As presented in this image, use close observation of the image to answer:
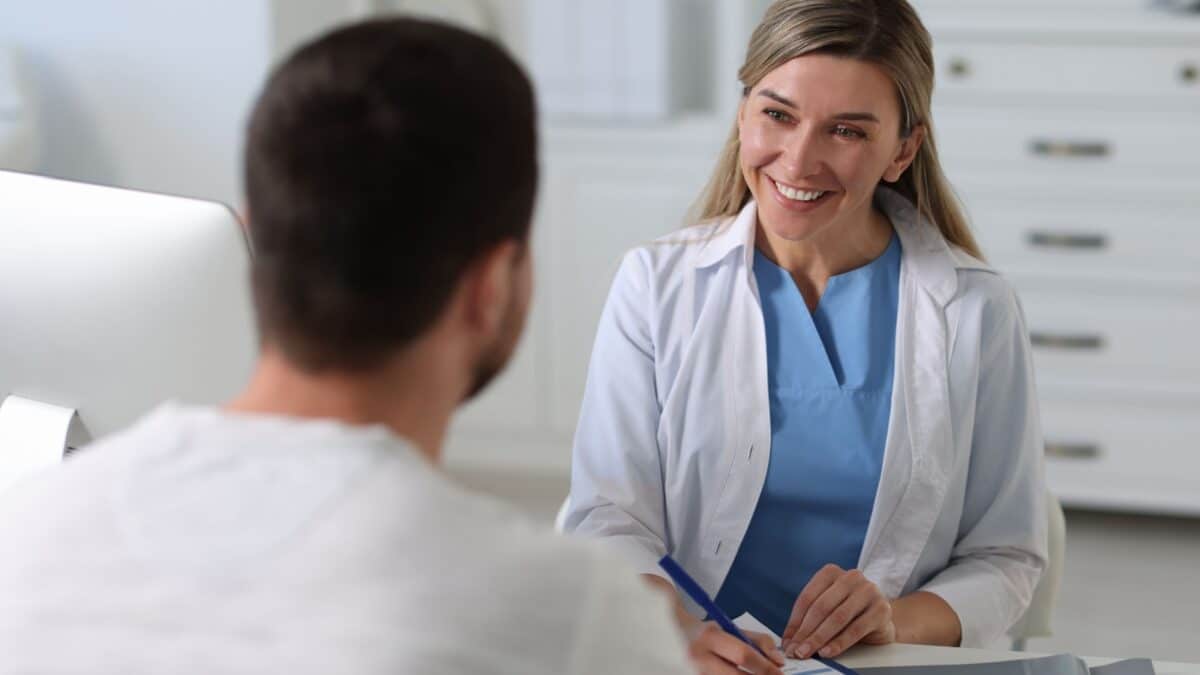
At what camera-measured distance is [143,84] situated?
134 inches

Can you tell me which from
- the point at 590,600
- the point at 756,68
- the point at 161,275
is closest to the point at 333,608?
the point at 590,600

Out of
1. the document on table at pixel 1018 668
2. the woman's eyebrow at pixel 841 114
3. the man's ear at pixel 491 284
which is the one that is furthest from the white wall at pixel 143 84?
the man's ear at pixel 491 284

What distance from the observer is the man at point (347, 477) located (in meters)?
0.76

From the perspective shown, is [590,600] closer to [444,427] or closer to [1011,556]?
[444,427]

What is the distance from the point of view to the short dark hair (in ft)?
2.65

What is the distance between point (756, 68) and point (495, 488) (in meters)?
2.12

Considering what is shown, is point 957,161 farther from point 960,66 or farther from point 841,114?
point 841,114

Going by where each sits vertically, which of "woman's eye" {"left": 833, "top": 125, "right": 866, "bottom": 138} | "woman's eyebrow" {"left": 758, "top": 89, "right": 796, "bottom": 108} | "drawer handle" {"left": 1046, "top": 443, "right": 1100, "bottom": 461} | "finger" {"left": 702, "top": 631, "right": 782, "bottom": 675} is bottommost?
"drawer handle" {"left": 1046, "top": 443, "right": 1100, "bottom": 461}

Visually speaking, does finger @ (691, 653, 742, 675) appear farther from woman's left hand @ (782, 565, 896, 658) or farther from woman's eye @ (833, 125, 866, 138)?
woman's eye @ (833, 125, 866, 138)

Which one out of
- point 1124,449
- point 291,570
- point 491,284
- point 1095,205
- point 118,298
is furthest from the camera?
point 1124,449

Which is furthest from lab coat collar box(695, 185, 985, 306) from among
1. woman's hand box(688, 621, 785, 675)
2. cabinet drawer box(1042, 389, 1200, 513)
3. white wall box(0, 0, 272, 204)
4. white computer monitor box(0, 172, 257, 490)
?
white wall box(0, 0, 272, 204)

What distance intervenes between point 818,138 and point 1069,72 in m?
1.69

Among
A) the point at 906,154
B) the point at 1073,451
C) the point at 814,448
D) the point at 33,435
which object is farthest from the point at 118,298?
the point at 1073,451

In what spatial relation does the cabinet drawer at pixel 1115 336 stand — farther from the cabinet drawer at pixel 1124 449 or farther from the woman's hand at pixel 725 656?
the woman's hand at pixel 725 656
